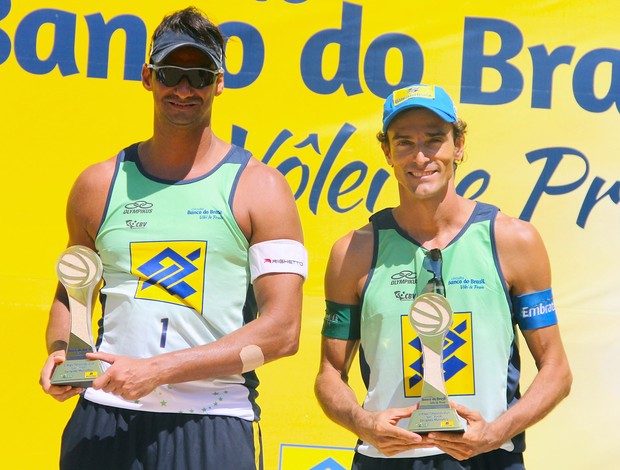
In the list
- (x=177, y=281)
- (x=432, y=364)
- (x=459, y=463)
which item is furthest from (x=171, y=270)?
(x=459, y=463)

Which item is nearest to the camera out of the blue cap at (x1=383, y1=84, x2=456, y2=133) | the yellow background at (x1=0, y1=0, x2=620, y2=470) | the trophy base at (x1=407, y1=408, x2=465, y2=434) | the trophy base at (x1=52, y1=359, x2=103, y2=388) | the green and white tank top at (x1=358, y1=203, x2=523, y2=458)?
the trophy base at (x1=407, y1=408, x2=465, y2=434)

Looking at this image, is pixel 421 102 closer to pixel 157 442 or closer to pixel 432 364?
pixel 432 364

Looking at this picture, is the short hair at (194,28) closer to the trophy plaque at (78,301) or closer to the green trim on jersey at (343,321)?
the trophy plaque at (78,301)

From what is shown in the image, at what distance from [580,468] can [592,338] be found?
45 cm

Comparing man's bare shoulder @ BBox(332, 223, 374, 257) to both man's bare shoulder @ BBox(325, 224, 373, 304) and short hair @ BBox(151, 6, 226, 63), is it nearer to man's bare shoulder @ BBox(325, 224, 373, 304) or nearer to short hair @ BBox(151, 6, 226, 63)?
man's bare shoulder @ BBox(325, 224, 373, 304)

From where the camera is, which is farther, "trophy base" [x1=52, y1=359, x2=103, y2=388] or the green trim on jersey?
the green trim on jersey

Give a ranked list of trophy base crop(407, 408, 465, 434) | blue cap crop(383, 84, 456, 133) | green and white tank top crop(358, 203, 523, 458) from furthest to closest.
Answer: blue cap crop(383, 84, 456, 133) < green and white tank top crop(358, 203, 523, 458) < trophy base crop(407, 408, 465, 434)

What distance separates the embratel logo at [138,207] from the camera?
270 centimetres

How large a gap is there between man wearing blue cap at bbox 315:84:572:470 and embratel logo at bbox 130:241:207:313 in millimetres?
357

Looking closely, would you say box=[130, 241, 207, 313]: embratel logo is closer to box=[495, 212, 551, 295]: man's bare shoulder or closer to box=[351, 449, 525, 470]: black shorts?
box=[351, 449, 525, 470]: black shorts

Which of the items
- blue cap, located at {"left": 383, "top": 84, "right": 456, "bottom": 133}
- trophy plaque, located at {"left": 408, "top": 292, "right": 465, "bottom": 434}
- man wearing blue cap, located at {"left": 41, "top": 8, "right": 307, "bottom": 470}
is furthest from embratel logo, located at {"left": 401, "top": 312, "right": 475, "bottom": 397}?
blue cap, located at {"left": 383, "top": 84, "right": 456, "bottom": 133}

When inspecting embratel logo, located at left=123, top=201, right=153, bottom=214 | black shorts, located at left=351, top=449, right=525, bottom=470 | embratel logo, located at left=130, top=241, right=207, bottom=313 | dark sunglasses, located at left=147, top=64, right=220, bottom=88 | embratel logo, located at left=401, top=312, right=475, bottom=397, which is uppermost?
dark sunglasses, located at left=147, top=64, right=220, bottom=88

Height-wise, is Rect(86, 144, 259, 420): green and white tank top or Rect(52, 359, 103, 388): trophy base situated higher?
Rect(86, 144, 259, 420): green and white tank top

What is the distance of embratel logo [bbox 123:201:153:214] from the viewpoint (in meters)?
2.70
